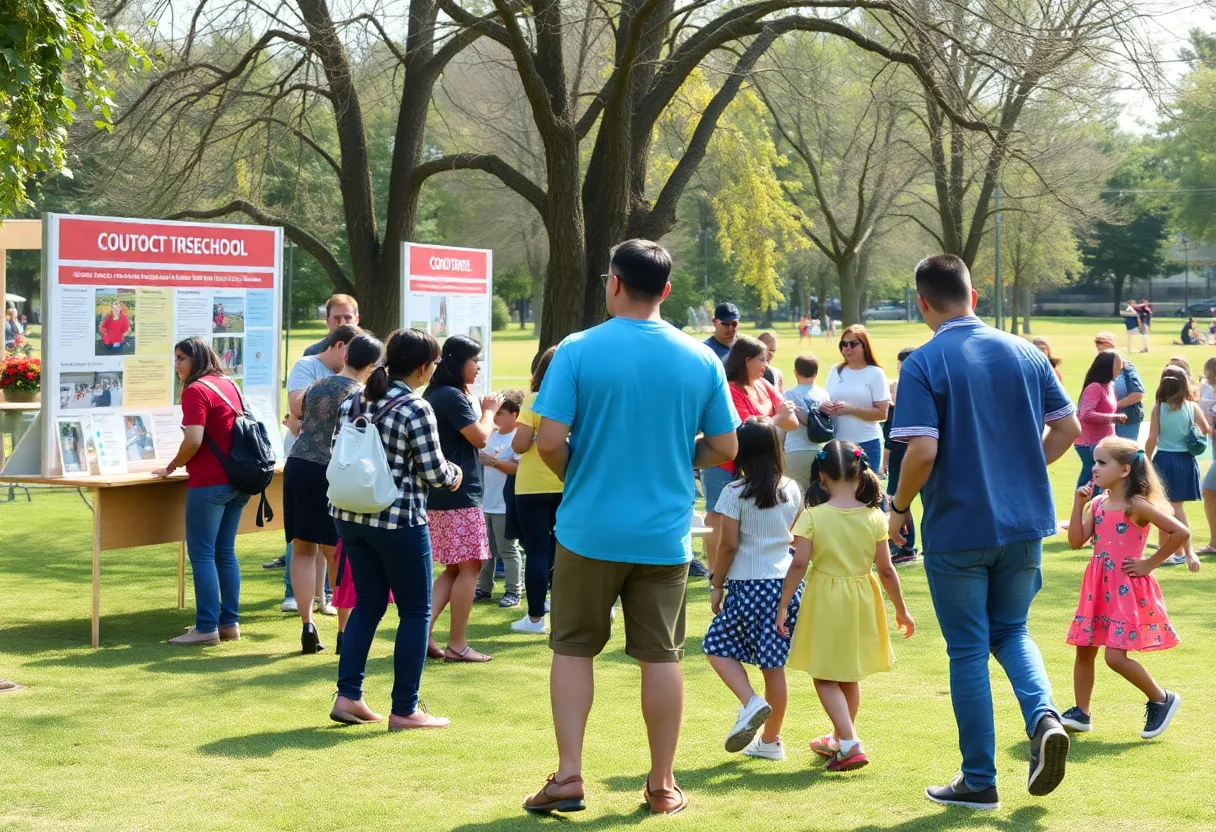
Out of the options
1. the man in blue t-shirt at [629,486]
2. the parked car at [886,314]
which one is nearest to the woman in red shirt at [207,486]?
the man in blue t-shirt at [629,486]

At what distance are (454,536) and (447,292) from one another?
4757 mm

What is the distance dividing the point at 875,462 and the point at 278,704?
556cm

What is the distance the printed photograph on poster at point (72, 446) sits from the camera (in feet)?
26.2

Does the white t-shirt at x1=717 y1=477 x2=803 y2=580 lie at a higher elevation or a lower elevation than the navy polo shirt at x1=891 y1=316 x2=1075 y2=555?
lower

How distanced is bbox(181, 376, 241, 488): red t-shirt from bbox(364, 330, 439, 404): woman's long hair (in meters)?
2.22

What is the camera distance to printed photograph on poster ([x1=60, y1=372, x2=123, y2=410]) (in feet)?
26.6

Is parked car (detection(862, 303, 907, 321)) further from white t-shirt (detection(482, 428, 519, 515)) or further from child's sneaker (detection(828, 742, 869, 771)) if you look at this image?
child's sneaker (detection(828, 742, 869, 771))

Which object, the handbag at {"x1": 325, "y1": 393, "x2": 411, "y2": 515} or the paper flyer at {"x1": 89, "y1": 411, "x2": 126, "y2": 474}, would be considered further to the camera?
the paper flyer at {"x1": 89, "y1": 411, "x2": 126, "y2": 474}

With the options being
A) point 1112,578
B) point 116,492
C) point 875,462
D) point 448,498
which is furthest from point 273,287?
point 1112,578

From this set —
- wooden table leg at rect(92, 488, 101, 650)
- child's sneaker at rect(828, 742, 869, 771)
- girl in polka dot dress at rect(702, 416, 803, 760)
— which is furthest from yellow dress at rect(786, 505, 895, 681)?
wooden table leg at rect(92, 488, 101, 650)

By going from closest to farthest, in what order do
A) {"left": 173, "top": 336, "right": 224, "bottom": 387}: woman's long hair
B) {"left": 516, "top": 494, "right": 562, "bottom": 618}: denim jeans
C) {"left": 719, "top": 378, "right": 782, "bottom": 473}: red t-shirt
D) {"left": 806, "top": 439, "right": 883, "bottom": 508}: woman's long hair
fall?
{"left": 806, "top": 439, "right": 883, "bottom": 508}: woman's long hair < {"left": 173, "top": 336, "right": 224, "bottom": 387}: woman's long hair < {"left": 516, "top": 494, "right": 562, "bottom": 618}: denim jeans < {"left": 719, "top": 378, "right": 782, "bottom": 473}: red t-shirt

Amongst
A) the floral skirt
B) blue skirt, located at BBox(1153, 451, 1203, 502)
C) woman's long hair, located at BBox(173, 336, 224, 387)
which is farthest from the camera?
blue skirt, located at BBox(1153, 451, 1203, 502)

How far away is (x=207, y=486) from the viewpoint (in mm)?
7949

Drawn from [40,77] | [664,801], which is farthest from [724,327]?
[664,801]
